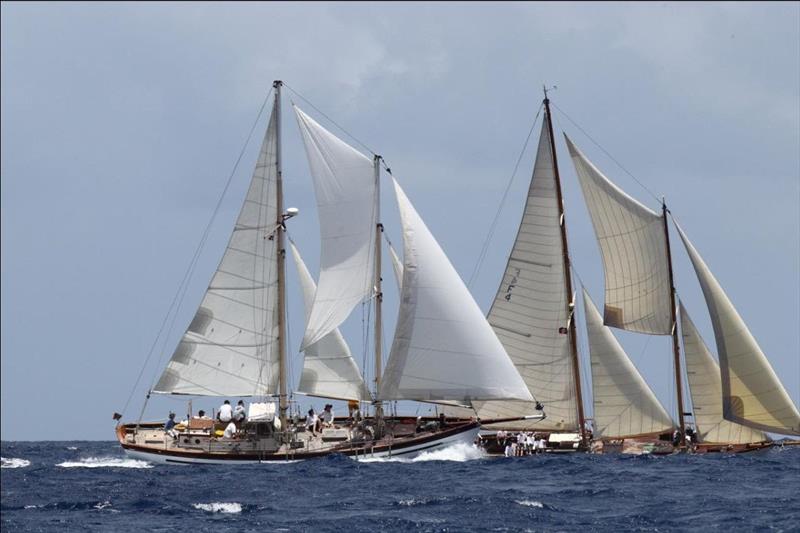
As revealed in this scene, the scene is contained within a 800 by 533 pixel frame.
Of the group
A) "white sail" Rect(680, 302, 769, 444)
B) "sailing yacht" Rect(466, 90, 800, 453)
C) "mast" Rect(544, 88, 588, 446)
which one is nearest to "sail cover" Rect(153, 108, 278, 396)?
"sailing yacht" Rect(466, 90, 800, 453)

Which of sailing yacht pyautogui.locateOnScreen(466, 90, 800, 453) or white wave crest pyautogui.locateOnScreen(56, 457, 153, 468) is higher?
sailing yacht pyautogui.locateOnScreen(466, 90, 800, 453)

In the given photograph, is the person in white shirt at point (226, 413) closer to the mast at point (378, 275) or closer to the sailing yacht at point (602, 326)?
the mast at point (378, 275)

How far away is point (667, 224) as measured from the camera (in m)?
62.8

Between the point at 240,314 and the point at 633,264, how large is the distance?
1626 centimetres

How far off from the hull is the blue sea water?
972 millimetres

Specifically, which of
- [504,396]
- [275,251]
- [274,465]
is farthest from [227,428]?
[504,396]

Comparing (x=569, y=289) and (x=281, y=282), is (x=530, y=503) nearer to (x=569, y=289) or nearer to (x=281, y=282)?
(x=281, y=282)

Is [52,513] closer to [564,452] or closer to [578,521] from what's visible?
[578,521]

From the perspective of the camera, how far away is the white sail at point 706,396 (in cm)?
6041

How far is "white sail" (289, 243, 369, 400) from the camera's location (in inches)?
2351

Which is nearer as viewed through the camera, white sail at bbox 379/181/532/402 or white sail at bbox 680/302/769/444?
white sail at bbox 379/181/532/402

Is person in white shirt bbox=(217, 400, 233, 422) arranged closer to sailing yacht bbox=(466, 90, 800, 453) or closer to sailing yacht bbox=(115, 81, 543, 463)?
sailing yacht bbox=(115, 81, 543, 463)

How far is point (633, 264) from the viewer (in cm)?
6222

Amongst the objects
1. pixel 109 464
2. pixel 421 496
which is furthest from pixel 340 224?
pixel 421 496
